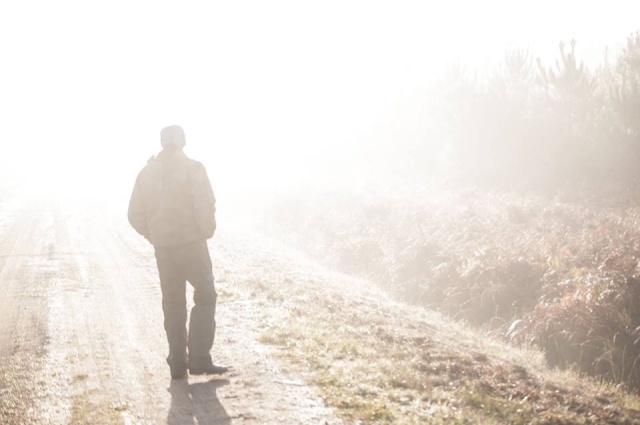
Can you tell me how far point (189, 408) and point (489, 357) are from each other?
3.33m

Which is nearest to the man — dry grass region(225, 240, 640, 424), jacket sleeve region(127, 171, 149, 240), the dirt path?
jacket sleeve region(127, 171, 149, 240)

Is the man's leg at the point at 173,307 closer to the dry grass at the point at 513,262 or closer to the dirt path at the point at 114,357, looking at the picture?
the dirt path at the point at 114,357

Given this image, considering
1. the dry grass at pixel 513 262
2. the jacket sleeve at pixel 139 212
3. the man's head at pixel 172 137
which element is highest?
the man's head at pixel 172 137

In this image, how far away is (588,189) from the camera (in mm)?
17844

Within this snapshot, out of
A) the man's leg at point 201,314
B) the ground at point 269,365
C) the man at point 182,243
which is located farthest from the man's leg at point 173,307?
the ground at point 269,365

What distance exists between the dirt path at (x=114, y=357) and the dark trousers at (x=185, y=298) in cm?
31

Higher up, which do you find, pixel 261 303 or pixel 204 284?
pixel 204 284

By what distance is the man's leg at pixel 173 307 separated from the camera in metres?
5.84

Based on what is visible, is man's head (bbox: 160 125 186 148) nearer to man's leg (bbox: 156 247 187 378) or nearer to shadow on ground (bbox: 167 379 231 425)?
man's leg (bbox: 156 247 187 378)

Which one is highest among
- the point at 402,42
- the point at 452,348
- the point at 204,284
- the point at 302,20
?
the point at 302,20

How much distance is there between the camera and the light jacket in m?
5.77

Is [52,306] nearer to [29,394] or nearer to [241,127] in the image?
[29,394]

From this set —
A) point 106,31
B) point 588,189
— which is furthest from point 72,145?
point 588,189

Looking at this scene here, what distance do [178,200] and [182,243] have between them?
40 centimetres
